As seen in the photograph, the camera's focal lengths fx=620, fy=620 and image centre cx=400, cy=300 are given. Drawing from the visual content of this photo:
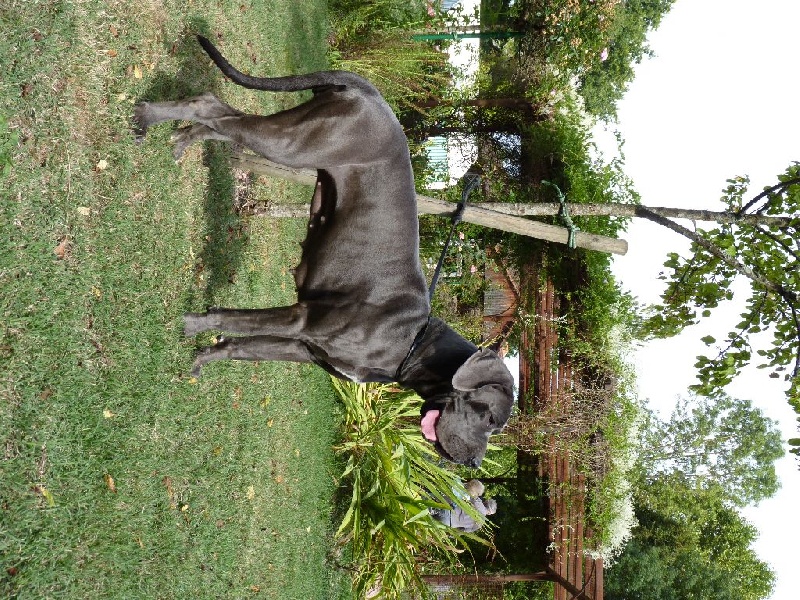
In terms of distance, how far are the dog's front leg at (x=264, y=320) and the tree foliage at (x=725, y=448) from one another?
22982mm

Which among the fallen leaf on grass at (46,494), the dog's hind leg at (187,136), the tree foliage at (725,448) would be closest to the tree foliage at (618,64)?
the tree foliage at (725,448)

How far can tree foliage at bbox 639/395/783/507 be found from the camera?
78.5ft

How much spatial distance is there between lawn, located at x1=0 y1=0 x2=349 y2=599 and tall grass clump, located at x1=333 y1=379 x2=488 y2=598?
1151 mm

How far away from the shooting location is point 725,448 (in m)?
24.8

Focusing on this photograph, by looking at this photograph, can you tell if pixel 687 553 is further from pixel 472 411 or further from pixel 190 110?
pixel 190 110

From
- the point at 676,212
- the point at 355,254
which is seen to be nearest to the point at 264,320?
the point at 355,254

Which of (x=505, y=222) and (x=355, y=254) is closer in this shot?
(x=355, y=254)

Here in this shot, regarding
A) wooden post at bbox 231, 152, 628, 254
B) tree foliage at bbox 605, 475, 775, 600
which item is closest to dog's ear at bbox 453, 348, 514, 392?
wooden post at bbox 231, 152, 628, 254

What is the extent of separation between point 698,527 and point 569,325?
59.9 feet

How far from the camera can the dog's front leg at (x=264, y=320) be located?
351 centimetres

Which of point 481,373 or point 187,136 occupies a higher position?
point 187,136

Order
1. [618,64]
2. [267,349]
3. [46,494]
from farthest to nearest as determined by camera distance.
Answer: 1. [618,64]
2. [267,349]
3. [46,494]

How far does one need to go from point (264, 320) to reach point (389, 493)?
13.9 feet

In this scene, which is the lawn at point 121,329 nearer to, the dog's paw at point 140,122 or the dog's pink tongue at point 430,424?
the dog's paw at point 140,122
